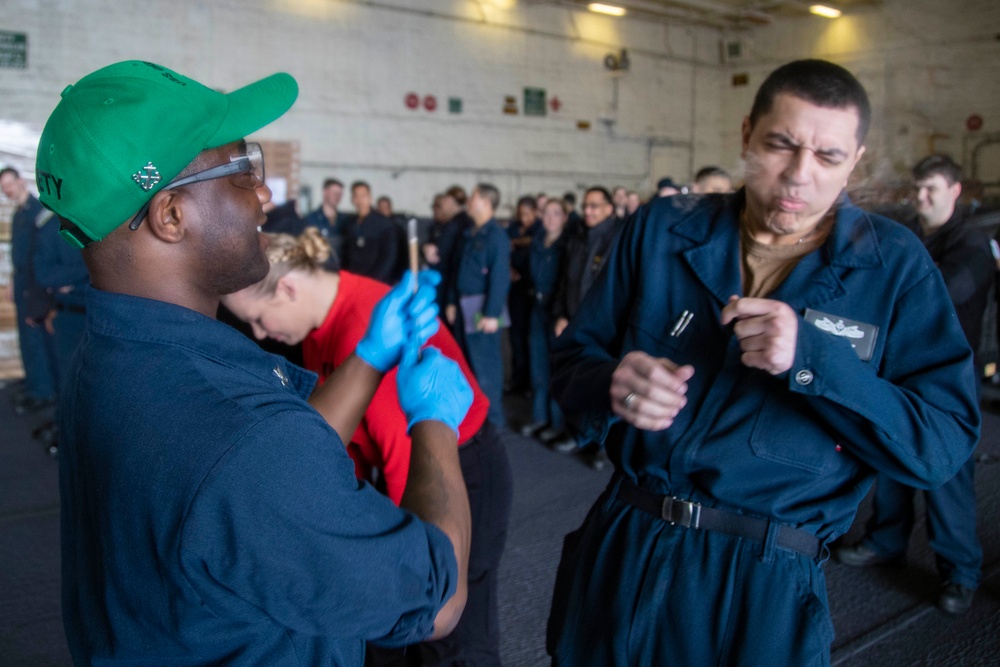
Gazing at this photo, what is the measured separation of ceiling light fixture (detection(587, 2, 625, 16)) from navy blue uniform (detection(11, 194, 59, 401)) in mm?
11443

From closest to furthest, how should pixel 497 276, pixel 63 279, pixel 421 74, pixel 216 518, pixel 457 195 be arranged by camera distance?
pixel 216 518 → pixel 63 279 → pixel 497 276 → pixel 457 195 → pixel 421 74

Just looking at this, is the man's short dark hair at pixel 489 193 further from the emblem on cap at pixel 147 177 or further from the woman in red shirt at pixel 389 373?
the emblem on cap at pixel 147 177

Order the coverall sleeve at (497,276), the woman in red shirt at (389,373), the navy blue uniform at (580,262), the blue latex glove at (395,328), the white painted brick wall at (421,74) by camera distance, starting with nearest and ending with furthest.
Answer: the blue latex glove at (395,328), the woman in red shirt at (389,373), the navy blue uniform at (580,262), the coverall sleeve at (497,276), the white painted brick wall at (421,74)

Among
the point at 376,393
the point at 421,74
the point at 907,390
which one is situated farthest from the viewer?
the point at 421,74

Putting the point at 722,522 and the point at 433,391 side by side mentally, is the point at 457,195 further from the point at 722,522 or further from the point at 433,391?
the point at 722,522

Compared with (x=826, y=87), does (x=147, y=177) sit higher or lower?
lower

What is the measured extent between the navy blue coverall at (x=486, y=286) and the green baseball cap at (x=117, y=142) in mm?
4932

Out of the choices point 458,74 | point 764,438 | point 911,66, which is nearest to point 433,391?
point 764,438

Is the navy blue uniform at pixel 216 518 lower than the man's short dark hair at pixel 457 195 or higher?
lower

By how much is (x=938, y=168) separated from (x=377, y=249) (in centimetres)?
569

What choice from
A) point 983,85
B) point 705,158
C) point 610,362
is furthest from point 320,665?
point 705,158

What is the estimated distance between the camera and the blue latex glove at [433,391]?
143 cm

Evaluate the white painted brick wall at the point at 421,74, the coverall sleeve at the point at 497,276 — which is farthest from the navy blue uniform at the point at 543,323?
the white painted brick wall at the point at 421,74

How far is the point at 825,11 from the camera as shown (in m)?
11.1
